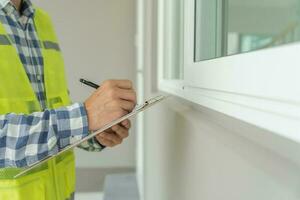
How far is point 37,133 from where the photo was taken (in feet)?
2.45

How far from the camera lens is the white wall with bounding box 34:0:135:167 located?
3.43 meters

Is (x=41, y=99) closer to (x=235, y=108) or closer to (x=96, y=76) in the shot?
(x=235, y=108)

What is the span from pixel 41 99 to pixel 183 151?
0.40 meters

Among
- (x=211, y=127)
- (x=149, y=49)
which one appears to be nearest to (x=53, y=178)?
(x=211, y=127)

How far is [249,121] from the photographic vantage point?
0.48 meters

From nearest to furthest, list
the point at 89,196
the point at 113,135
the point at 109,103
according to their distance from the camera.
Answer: the point at 109,103 → the point at 113,135 → the point at 89,196

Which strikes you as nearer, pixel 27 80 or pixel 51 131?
pixel 51 131

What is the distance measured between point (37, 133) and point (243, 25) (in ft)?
1.46

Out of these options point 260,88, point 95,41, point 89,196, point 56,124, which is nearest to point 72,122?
point 56,124

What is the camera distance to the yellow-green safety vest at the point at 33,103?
0.84 metres

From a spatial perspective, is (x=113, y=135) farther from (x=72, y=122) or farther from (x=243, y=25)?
(x=243, y=25)

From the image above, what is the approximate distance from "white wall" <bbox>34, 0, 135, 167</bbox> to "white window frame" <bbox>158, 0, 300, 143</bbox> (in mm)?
2744

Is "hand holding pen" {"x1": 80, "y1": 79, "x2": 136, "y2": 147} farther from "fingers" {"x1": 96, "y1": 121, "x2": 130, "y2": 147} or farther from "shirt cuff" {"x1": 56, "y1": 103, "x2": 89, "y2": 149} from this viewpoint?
"fingers" {"x1": 96, "y1": 121, "x2": 130, "y2": 147}

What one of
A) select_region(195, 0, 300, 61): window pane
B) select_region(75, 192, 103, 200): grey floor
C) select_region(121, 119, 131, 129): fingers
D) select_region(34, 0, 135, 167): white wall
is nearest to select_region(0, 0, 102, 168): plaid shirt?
select_region(121, 119, 131, 129): fingers
